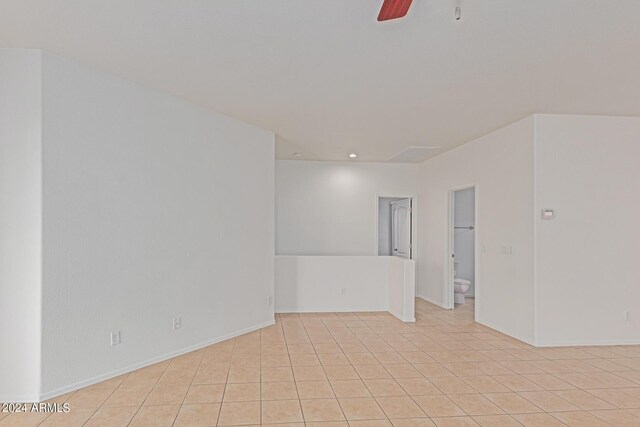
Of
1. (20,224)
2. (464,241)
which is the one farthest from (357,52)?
(464,241)

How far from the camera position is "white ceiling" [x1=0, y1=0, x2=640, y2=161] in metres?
2.69

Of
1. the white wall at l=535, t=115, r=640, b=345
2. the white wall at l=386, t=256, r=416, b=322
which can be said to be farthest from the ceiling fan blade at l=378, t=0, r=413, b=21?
the white wall at l=386, t=256, r=416, b=322

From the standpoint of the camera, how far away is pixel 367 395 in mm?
3492

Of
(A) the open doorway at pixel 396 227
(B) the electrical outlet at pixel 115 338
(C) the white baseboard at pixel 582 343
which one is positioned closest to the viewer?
(B) the electrical outlet at pixel 115 338

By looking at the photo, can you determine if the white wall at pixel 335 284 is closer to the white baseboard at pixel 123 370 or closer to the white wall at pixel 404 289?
the white wall at pixel 404 289

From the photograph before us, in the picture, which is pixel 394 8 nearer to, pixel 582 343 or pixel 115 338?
pixel 115 338

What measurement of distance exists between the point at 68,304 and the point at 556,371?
13.7 feet

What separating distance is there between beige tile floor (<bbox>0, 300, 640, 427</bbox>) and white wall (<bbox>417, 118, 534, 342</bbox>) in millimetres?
469

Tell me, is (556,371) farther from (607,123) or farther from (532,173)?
(607,123)

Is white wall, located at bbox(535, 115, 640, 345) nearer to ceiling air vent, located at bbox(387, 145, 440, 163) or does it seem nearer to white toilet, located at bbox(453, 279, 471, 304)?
ceiling air vent, located at bbox(387, 145, 440, 163)

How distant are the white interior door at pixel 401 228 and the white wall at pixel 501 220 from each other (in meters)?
1.35

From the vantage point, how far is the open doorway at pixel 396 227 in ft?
28.6

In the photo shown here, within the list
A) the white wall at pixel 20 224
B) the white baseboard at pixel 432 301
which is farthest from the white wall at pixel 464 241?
the white wall at pixel 20 224

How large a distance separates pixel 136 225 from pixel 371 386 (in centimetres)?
247
